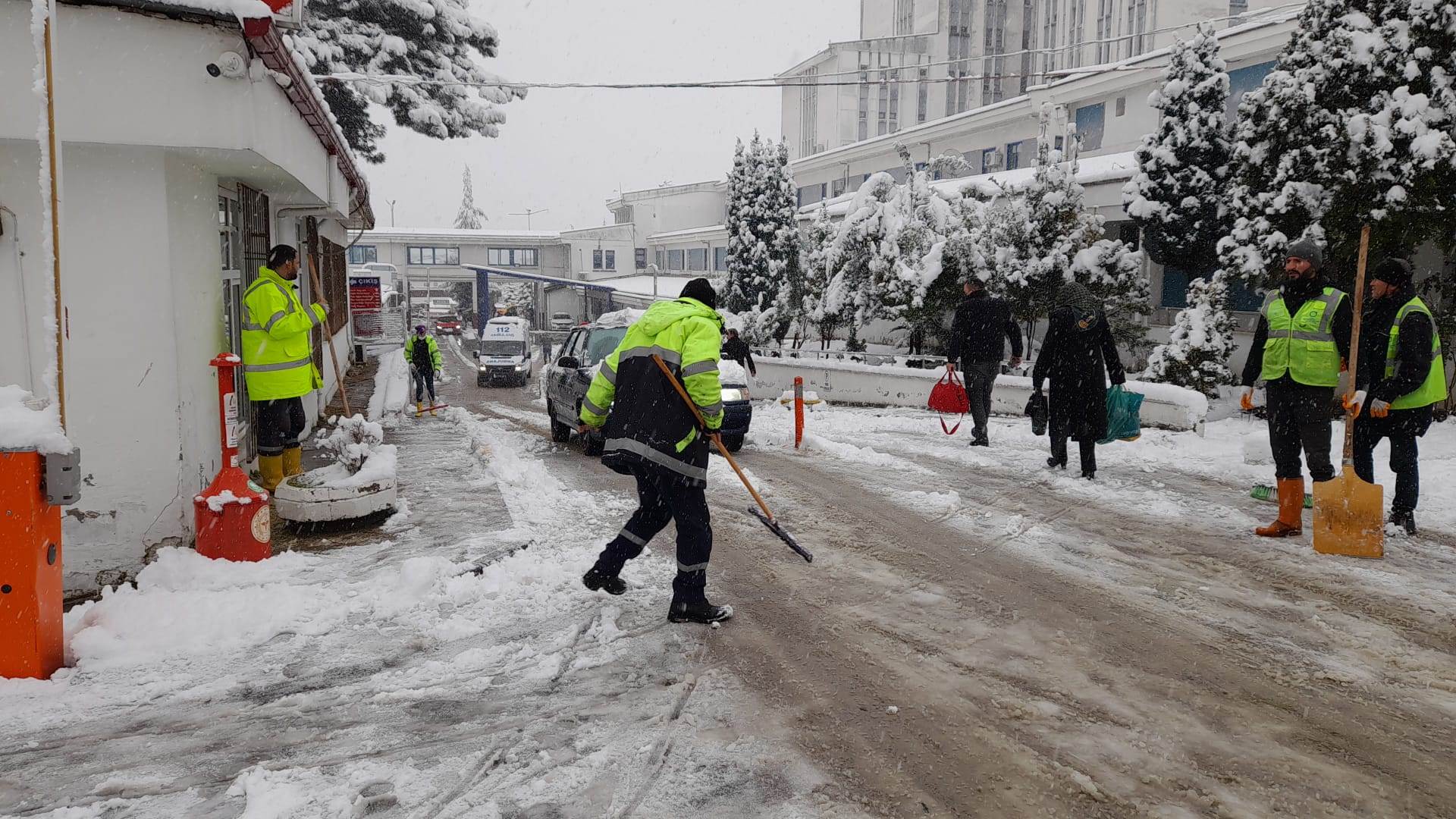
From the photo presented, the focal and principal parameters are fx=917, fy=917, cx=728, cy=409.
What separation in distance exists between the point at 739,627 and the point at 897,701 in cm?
119

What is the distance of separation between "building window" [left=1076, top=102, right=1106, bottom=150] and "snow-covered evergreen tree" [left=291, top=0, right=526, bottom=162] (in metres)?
17.0

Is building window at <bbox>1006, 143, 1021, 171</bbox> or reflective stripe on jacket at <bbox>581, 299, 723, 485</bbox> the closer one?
reflective stripe on jacket at <bbox>581, 299, 723, 485</bbox>

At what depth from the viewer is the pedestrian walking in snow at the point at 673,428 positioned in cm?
482

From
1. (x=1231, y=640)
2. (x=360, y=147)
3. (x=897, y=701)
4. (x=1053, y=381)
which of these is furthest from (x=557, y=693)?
(x=360, y=147)

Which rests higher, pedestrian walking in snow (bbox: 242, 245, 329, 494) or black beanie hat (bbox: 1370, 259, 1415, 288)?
Answer: black beanie hat (bbox: 1370, 259, 1415, 288)

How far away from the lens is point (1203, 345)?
535 inches

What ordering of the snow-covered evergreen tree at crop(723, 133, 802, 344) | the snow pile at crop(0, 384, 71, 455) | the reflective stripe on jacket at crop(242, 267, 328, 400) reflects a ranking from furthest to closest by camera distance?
the snow-covered evergreen tree at crop(723, 133, 802, 344) < the reflective stripe on jacket at crop(242, 267, 328, 400) < the snow pile at crop(0, 384, 71, 455)

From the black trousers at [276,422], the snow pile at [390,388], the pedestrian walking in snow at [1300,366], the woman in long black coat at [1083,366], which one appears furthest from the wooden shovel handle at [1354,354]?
the snow pile at [390,388]

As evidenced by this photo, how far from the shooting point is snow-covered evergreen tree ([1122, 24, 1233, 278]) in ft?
51.9

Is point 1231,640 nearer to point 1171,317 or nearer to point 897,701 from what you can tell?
point 897,701

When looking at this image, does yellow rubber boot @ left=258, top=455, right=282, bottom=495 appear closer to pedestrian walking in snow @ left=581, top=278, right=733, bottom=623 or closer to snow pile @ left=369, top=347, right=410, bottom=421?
pedestrian walking in snow @ left=581, top=278, right=733, bottom=623

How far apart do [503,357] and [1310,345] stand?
23.5m

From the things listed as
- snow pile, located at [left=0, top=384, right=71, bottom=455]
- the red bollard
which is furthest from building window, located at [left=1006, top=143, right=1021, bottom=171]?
snow pile, located at [left=0, top=384, right=71, bottom=455]

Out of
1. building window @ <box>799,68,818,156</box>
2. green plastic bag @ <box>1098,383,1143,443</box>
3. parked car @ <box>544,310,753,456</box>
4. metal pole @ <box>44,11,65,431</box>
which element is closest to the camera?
metal pole @ <box>44,11,65,431</box>
